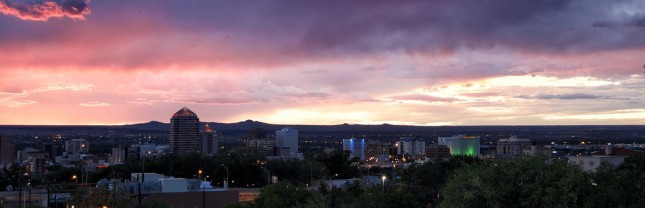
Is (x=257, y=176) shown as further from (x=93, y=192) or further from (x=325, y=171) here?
(x=93, y=192)

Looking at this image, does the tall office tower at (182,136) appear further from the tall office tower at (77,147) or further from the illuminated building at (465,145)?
the illuminated building at (465,145)

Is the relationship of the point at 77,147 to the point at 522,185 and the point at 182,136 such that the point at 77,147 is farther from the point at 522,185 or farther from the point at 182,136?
the point at 522,185

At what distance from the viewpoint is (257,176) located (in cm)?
7406

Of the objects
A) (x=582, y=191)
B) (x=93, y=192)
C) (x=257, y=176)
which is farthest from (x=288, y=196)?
(x=257, y=176)

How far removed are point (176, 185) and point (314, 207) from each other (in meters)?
21.2

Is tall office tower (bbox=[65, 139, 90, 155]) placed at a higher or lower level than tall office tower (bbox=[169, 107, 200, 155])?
lower

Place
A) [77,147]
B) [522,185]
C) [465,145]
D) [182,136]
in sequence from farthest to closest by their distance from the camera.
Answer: [182,136] → [77,147] → [465,145] → [522,185]

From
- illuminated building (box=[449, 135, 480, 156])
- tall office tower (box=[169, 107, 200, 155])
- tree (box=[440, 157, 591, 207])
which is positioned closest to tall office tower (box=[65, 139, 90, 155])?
tall office tower (box=[169, 107, 200, 155])

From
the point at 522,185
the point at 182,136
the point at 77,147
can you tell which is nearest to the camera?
the point at 522,185

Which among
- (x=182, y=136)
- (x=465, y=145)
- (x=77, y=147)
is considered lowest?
(x=77, y=147)

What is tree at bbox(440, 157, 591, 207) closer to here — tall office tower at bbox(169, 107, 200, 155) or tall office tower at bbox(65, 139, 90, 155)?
tall office tower at bbox(169, 107, 200, 155)

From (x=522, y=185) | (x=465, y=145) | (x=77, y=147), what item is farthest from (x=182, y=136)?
(x=522, y=185)

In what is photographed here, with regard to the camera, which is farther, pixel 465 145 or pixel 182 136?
pixel 182 136

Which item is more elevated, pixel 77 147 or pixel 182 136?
pixel 182 136
